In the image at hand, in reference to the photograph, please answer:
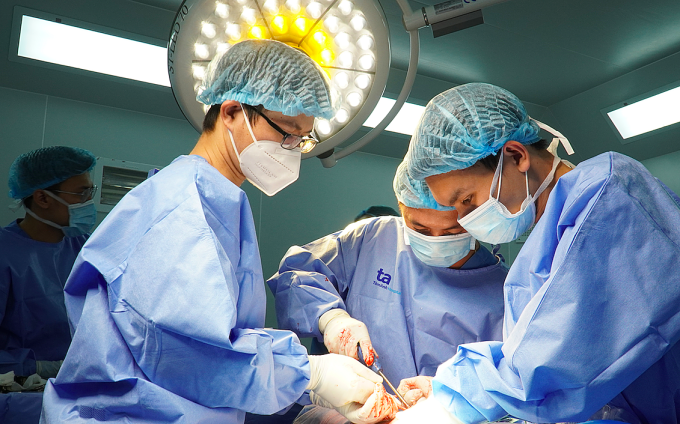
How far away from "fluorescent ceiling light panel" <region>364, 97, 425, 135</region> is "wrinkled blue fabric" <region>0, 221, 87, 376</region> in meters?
1.83

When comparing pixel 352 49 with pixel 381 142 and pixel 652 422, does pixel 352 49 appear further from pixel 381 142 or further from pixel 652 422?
pixel 381 142

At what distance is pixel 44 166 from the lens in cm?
259

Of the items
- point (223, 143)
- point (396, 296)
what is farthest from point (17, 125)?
point (396, 296)

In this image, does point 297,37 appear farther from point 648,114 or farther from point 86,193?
point 648,114

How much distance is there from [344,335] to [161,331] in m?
0.74

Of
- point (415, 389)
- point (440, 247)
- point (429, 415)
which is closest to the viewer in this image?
point (429, 415)

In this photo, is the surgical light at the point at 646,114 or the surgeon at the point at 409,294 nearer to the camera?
the surgeon at the point at 409,294

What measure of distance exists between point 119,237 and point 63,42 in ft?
5.06

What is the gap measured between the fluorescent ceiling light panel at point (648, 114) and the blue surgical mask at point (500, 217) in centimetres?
163

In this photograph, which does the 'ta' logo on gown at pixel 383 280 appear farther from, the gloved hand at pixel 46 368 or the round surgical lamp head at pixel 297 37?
the gloved hand at pixel 46 368

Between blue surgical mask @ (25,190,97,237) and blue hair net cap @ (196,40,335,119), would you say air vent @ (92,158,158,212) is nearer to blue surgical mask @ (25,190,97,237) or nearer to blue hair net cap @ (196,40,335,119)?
blue surgical mask @ (25,190,97,237)

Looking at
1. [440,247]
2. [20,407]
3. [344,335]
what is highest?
[440,247]

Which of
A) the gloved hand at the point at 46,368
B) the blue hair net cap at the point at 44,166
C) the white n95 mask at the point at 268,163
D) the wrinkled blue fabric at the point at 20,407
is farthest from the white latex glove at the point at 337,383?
the blue hair net cap at the point at 44,166

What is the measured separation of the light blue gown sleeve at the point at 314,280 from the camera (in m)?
1.85
